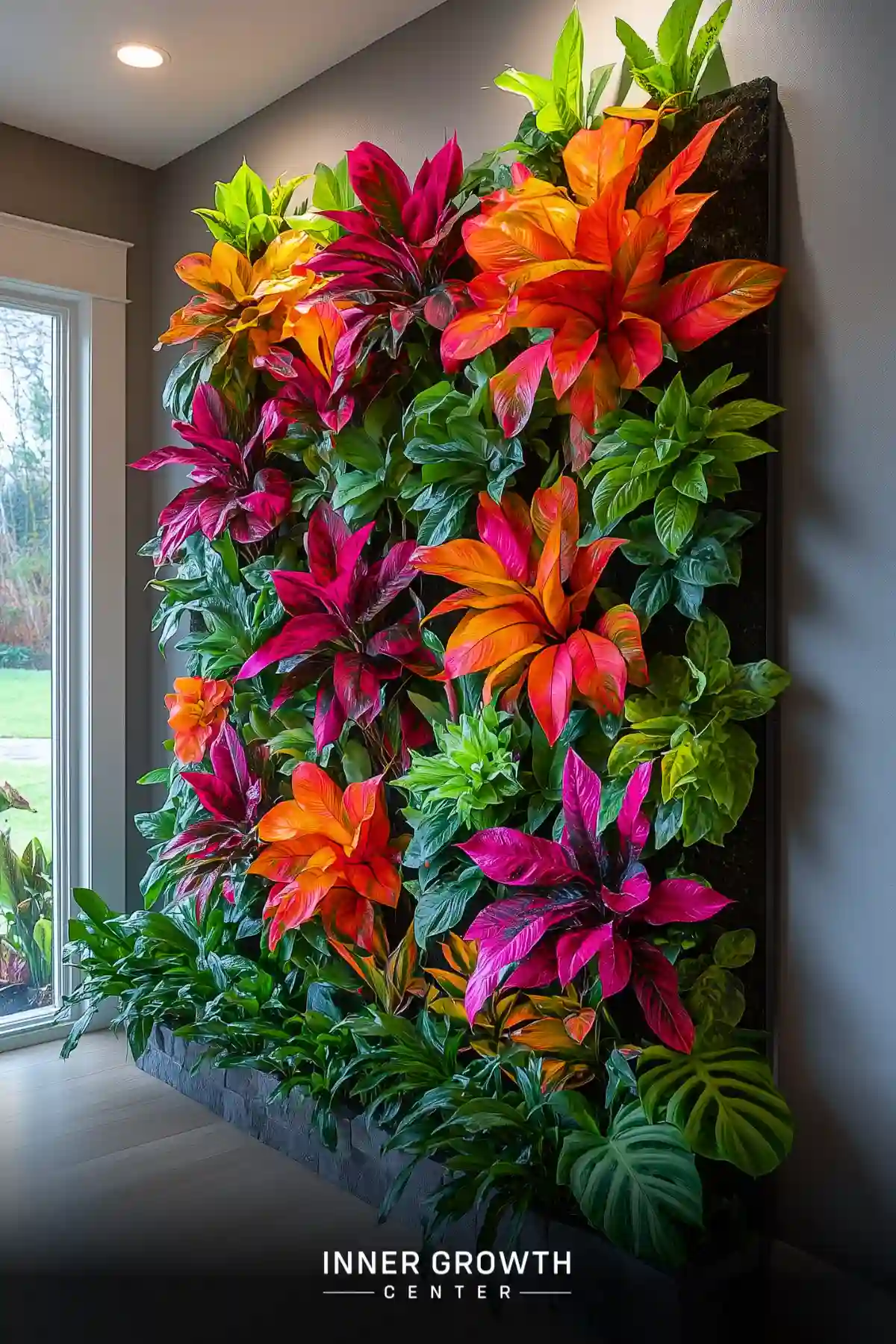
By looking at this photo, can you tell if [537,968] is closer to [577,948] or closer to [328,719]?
[577,948]

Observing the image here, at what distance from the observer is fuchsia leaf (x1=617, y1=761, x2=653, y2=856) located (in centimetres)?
170

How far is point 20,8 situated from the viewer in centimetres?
231

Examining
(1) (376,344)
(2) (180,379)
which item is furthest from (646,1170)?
(2) (180,379)

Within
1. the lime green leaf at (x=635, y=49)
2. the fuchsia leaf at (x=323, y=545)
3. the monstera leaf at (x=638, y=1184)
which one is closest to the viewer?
the monstera leaf at (x=638, y=1184)

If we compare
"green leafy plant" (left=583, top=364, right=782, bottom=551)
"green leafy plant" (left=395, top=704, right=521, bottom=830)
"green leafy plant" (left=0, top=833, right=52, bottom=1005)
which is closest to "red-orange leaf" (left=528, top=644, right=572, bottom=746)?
Answer: "green leafy plant" (left=395, top=704, right=521, bottom=830)

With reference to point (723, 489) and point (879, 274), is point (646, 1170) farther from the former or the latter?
point (879, 274)

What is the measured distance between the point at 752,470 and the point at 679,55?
2.24 ft

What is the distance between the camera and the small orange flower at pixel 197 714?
257cm

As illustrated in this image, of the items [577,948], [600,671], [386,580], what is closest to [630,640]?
[600,671]

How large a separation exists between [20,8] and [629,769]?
2051mm

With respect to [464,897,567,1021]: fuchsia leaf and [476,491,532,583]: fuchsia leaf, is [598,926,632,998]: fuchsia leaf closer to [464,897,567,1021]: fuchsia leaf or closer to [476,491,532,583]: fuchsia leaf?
[464,897,567,1021]: fuchsia leaf

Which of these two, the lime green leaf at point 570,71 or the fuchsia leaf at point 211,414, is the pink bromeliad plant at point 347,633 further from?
the lime green leaf at point 570,71

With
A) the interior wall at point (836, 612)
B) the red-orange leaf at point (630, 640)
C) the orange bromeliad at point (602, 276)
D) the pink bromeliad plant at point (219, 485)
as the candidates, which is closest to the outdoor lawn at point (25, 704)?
the pink bromeliad plant at point (219, 485)

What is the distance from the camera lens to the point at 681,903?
169cm
